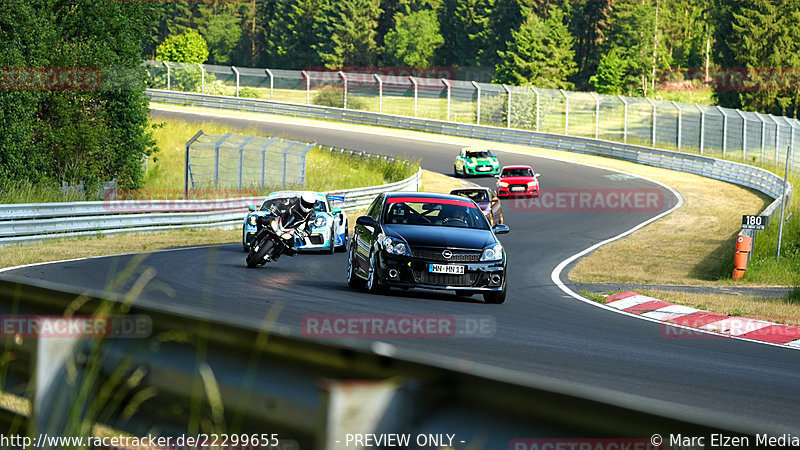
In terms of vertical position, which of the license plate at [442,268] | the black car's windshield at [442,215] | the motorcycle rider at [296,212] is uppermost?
the black car's windshield at [442,215]

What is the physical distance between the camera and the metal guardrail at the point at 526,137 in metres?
48.1

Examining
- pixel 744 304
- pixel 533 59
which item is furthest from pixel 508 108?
pixel 744 304

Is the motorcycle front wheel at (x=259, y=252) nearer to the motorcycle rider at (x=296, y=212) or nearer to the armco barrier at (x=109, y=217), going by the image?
the motorcycle rider at (x=296, y=212)

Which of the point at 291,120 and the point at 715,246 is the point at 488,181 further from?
the point at 291,120

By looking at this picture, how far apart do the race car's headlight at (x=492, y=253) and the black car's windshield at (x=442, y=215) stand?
34.8 inches

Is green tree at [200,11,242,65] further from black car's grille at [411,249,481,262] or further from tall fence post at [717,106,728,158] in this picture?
black car's grille at [411,249,481,262]

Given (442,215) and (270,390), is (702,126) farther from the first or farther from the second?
(270,390)

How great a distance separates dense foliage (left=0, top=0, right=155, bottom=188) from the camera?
27.6 m

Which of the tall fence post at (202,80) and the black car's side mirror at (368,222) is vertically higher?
the tall fence post at (202,80)

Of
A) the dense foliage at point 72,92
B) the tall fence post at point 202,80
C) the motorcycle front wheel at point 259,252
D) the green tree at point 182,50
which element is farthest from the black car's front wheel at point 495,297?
the green tree at point 182,50

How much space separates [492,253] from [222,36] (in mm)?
136795

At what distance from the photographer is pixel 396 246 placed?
46.2ft

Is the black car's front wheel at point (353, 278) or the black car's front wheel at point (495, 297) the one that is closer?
the black car's front wheel at point (495, 297)

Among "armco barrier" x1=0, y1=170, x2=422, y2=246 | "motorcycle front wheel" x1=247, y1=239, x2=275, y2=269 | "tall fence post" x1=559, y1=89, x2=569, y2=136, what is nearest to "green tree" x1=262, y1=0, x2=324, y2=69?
"tall fence post" x1=559, y1=89, x2=569, y2=136
